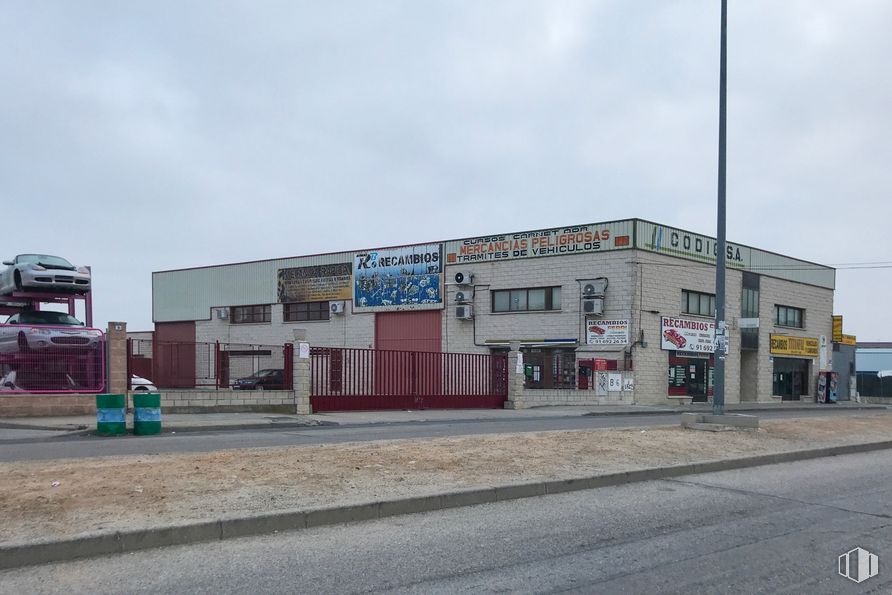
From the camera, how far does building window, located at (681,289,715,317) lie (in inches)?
1435

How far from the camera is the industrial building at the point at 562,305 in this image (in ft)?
111

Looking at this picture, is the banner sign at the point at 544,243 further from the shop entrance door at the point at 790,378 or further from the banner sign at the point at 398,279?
the shop entrance door at the point at 790,378

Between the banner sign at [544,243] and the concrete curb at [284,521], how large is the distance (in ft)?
79.4

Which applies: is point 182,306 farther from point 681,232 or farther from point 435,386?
point 681,232

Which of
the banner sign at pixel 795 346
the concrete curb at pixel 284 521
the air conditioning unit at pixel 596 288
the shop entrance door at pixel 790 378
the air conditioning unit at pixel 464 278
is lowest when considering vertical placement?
the shop entrance door at pixel 790 378

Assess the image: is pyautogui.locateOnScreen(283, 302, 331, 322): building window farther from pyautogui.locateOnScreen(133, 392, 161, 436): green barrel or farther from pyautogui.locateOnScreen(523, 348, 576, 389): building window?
pyautogui.locateOnScreen(133, 392, 161, 436): green barrel

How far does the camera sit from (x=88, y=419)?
17.0 metres

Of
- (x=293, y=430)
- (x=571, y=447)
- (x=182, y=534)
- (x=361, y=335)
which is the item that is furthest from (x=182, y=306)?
(x=182, y=534)

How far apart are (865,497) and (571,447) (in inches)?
169

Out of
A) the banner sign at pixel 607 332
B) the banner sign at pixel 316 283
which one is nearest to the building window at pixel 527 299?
the banner sign at pixel 607 332

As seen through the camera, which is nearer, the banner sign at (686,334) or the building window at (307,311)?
the banner sign at (686,334)

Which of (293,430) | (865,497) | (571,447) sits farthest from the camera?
(293,430)

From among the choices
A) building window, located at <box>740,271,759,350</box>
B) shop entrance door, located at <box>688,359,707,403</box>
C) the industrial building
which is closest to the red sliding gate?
the industrial building

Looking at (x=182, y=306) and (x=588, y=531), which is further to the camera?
(x=182, y=306)
